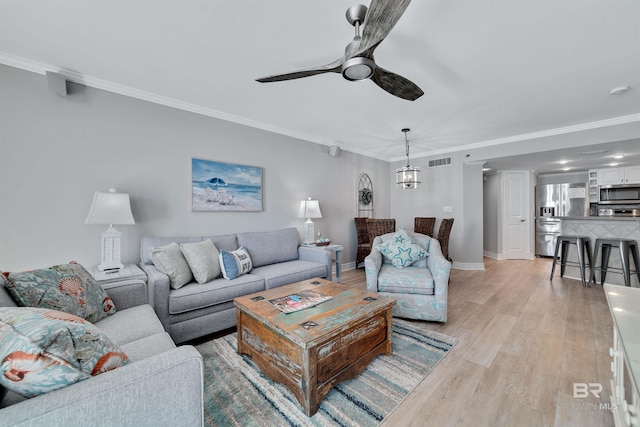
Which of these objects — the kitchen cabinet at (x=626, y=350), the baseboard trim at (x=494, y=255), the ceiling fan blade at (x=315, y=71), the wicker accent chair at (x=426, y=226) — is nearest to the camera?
the kitchen cabinet at (x=626, y=350)

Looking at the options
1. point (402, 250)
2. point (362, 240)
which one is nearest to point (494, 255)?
point (362, 240)

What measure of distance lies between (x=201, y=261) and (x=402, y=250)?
218 centimetres

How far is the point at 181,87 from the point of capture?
263 centimetres

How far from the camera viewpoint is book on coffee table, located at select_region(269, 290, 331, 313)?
1838 mm

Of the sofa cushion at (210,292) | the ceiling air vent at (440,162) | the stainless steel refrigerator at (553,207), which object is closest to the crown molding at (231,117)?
the ceiling air vent at (440,162)

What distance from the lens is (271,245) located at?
3.36m

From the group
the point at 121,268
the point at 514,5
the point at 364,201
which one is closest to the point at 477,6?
the point at 514,5

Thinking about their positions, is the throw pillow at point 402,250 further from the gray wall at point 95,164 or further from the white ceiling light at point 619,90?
the white ceiling light at point 619,90

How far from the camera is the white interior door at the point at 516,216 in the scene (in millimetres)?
6004

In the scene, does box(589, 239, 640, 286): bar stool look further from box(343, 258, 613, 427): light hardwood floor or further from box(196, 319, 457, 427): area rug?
box(196, 319, 457, 427): area rug

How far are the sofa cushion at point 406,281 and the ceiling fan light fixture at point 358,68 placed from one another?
195cm

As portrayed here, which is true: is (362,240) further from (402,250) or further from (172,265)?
(172,265)

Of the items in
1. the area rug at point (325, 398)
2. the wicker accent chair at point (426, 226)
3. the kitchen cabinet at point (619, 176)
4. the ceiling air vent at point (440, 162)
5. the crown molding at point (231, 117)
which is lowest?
the area rug at point (325, 398)

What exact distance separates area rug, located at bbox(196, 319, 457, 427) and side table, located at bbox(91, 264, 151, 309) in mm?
659
